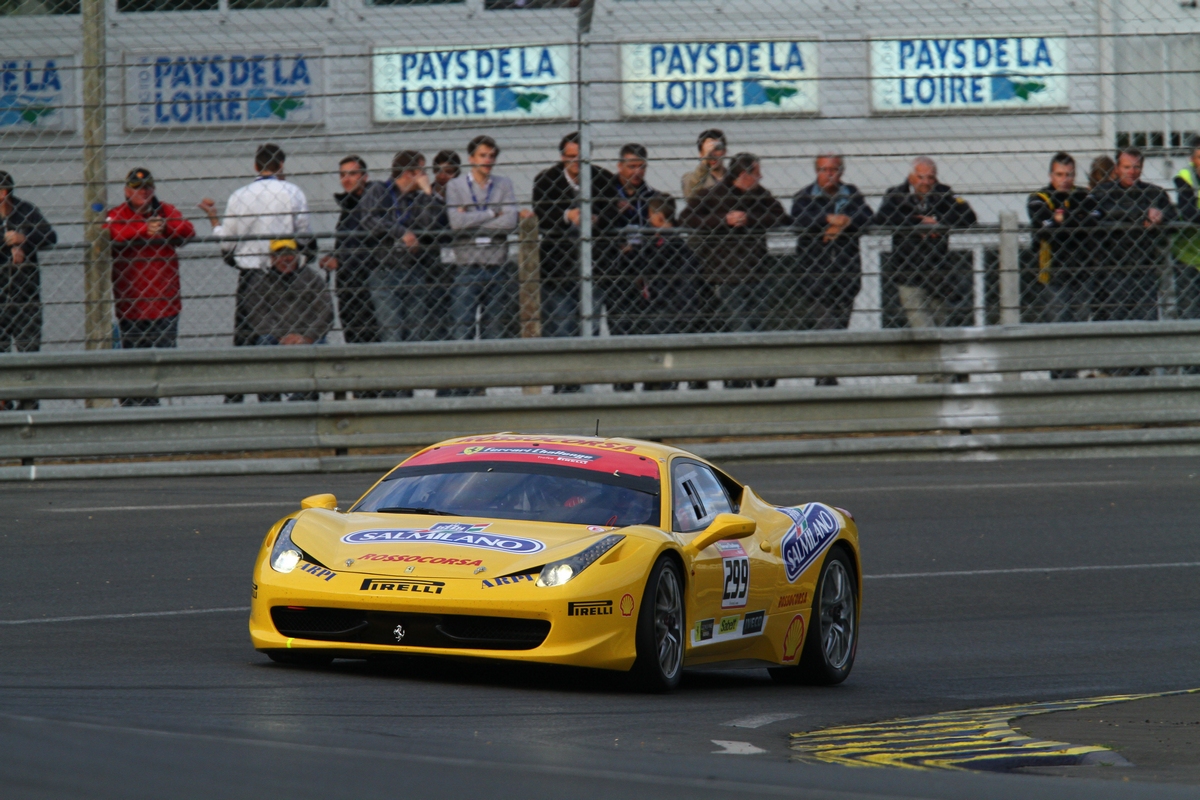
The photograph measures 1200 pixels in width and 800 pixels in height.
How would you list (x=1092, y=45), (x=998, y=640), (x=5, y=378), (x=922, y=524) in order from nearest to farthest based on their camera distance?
(x=998, y=640) < (x=922, y=524) < (x=5, y=378) < (x=1092, y=45)

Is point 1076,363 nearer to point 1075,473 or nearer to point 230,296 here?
point 1075,473

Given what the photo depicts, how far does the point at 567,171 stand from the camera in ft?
43.7

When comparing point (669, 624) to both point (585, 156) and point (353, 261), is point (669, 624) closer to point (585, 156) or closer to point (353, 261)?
point (353, 261)

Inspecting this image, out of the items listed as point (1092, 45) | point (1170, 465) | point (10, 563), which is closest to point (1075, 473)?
point (1170, 465)

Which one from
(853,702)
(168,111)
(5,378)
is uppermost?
(168,111)

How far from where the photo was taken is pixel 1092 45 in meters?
14.6

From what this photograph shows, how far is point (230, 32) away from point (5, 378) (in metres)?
3.16

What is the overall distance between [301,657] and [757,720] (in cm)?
184

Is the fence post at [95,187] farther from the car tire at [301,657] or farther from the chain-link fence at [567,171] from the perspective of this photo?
the car tire at [301,657]

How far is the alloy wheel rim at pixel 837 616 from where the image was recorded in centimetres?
830

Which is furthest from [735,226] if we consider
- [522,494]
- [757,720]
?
[757,720]

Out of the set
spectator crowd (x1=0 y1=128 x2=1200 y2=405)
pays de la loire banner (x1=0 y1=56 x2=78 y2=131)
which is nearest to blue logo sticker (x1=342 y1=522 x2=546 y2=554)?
spectator crowd (x1=0 y1=128 x2=1200 y2=405)

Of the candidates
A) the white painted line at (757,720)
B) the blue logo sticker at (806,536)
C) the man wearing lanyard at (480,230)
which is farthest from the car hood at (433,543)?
the man wearing lanyard at (480,230)

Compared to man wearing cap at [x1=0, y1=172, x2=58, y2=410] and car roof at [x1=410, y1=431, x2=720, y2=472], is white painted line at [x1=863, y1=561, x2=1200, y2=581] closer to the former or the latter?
car roof at [x1=410, y1=431, x2=720, y2=472]
